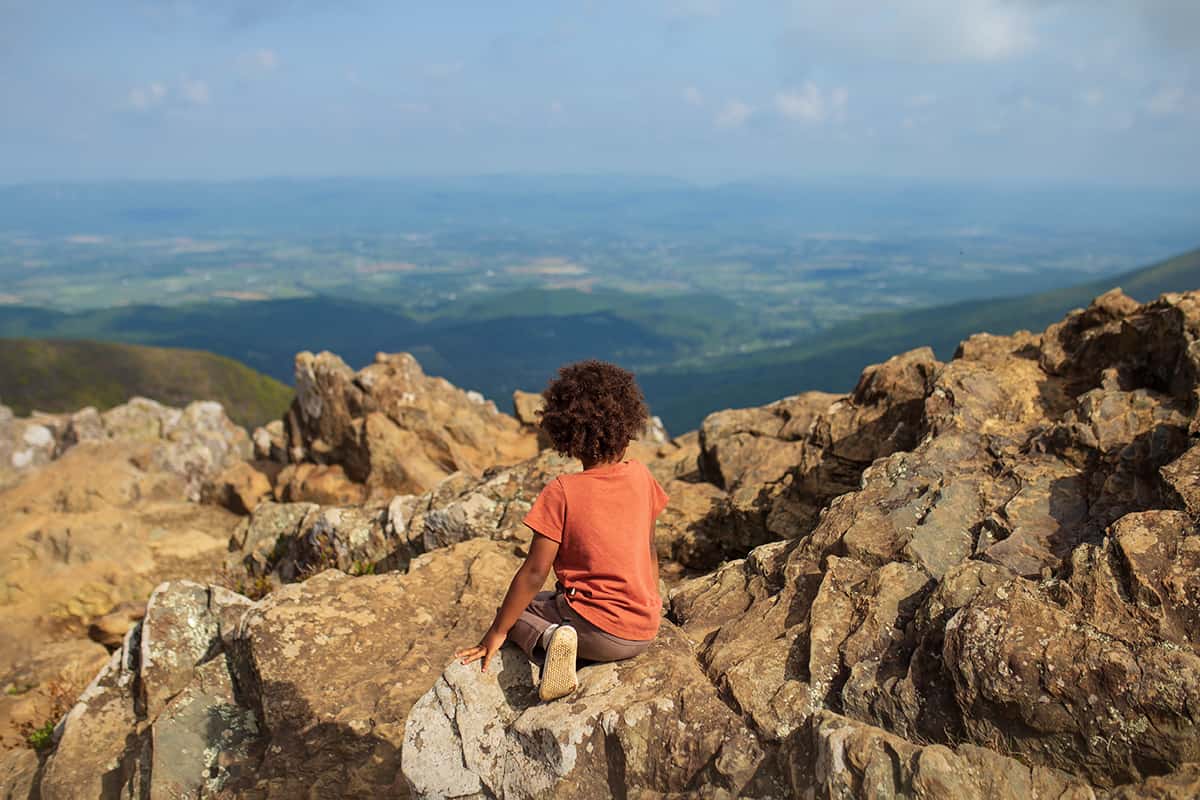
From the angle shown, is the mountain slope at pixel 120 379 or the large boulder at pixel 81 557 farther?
the mountain slope at pixel 120 379

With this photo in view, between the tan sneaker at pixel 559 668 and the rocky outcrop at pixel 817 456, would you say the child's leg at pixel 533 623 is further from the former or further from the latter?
the rocky outcrop at pixel 817 456

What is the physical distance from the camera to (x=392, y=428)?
26516 mm

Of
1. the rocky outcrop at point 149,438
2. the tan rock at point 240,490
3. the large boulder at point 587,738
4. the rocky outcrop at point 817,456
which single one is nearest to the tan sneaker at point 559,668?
the large boulder at point 587,738

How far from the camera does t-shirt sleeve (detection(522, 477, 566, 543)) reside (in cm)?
684

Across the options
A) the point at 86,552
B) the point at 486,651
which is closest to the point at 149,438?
the point at 86,552

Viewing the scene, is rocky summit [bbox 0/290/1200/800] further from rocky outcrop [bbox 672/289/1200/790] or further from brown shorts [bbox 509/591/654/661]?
brown shorts [bbox 509/591/654/661]

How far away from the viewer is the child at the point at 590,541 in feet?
22.5

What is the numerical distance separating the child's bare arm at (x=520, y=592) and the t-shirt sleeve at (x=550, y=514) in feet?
0.25

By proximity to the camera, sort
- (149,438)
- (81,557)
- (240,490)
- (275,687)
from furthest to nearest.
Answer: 1. (149,438)
2. (240,490)
3. (81,557)
4. (275,687)

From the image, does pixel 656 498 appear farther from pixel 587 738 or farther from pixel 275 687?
pixel 275 687

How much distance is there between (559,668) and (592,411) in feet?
7.10

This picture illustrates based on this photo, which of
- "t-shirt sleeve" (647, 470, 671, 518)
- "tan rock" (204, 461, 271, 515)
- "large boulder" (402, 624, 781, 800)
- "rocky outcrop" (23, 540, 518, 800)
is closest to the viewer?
"large boulder" (402, 624, 781, 800)

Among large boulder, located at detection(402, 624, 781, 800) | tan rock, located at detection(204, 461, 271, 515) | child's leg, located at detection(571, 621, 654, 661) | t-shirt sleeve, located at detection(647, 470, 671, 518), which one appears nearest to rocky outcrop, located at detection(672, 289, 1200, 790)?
large boulder, located at detection(402, 624, 781, 800)

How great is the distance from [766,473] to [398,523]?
720cm
